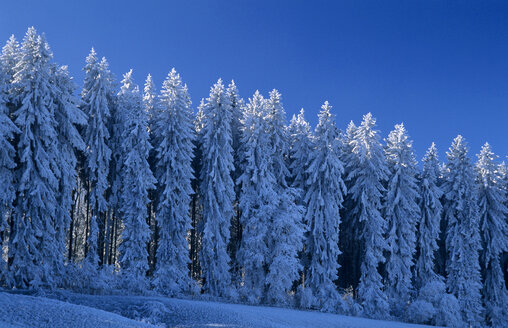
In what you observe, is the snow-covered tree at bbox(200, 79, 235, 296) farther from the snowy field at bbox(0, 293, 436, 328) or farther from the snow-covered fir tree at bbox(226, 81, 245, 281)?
the snowy field at bbox(0, 293, 436, 328)

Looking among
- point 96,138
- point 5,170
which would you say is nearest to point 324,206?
point 96,138

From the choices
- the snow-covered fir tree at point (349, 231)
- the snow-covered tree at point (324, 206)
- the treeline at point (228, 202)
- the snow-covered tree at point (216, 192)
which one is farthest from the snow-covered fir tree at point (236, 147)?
the snow-covered fir tree at point (349, 231)

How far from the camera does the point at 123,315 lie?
15.6 metres

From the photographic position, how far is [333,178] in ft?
112

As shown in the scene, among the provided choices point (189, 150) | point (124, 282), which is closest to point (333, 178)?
point (189, 150)

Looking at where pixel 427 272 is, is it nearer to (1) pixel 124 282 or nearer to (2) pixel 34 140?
(1) pixel 124 282

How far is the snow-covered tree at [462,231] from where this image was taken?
3641cm

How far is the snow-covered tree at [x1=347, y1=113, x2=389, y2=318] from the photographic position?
32.9 m

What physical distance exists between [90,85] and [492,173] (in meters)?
36.6

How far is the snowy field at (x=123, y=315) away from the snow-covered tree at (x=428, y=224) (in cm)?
1706

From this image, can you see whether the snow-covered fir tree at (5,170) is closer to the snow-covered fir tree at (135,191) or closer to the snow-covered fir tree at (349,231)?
the snow-covered fir tree at (135,191)

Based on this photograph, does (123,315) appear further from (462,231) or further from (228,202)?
(462,231)

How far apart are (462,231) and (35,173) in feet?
112

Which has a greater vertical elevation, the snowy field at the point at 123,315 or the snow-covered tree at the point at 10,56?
the snow-covered tree at the point at 10,56
